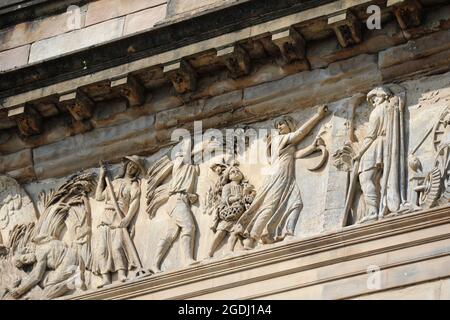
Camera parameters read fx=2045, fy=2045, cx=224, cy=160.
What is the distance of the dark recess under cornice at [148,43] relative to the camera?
1905 centimetres

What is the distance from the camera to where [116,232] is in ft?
63.1

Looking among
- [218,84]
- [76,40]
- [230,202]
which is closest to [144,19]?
[76,40]

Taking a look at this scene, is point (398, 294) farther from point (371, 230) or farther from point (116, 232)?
point (116, 232)

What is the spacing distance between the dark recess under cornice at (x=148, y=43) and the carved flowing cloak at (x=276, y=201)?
122 centimetres

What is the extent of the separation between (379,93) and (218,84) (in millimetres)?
1716

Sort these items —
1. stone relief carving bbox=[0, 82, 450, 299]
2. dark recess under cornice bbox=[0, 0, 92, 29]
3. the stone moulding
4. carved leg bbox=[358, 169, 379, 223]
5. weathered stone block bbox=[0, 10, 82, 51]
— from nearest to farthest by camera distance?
the stone moulding → carved leg bbox=[358, 169, 379, 223] → stone relief carving bbox=[0, 82, 450, 299] → weathered stone block bbox=[0, 10, 82, 51] → dark recess under cornice bbox=[0, 0, 92, 29]

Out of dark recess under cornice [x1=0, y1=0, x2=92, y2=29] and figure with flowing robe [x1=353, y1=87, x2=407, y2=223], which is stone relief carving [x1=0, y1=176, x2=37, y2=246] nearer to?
dark recess under cornice [x1=0, y1=0, x2=92, y2=29]

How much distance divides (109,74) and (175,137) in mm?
887

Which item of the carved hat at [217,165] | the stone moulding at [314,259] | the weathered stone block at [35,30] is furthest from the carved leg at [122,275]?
the weathered stone block at [35,30]

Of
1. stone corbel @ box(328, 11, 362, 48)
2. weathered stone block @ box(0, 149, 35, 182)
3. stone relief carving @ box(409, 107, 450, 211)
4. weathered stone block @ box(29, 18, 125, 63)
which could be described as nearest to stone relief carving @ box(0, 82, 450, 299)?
stone relief carving @ box(409, 107, 450, 211)

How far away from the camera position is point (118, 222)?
19312mm

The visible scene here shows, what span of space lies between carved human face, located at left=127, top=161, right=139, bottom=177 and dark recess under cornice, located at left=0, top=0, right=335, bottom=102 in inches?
38.3

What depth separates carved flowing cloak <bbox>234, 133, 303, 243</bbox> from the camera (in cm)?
1833
